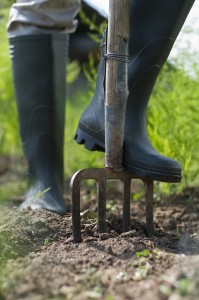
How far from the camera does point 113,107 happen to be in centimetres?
167

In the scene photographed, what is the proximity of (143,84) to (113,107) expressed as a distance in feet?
0.63

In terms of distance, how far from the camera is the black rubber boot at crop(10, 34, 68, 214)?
225cm

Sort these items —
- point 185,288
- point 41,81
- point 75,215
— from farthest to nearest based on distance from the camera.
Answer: point 41,81 → point 75,215 → point 185,288

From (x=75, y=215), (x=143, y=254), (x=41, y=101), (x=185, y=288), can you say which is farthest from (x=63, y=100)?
(x=185, y=288)

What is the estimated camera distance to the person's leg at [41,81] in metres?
2.22

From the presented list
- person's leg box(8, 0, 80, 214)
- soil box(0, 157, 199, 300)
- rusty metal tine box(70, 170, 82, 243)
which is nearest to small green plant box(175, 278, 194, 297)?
soil box(0, 157, 199, 300)

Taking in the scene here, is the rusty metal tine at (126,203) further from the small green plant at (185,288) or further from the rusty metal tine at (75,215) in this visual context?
the small green plant at (185,288)

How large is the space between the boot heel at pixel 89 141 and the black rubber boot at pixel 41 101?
0.41 meters

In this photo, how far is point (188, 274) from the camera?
1.11 m

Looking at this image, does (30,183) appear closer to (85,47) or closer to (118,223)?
(118,223)

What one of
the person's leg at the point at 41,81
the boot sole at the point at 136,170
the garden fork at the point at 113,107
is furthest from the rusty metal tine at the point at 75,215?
the person's leg at the point at 41,81

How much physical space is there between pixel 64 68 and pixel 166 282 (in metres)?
1.40

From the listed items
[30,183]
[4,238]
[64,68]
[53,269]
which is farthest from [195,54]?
[53,269]

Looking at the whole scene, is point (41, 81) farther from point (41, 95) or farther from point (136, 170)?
point (136, 170)
